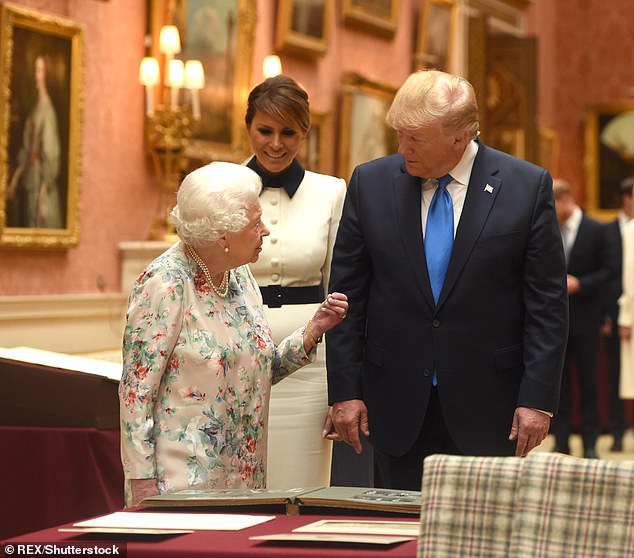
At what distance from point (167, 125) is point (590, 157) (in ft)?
37.2

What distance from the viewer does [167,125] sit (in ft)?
26.5

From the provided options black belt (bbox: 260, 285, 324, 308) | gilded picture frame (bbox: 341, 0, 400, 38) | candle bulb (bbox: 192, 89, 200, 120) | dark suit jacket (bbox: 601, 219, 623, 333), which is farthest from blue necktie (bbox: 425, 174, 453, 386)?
gilded picture frame (bbox: 341, 0, 400, 38)

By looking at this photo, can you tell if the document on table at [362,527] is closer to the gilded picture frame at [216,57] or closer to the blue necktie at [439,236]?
the blue necktie at [439,236]

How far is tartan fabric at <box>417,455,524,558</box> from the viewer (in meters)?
2.29

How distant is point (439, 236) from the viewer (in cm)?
388

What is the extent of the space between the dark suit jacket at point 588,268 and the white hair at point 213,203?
284 inches

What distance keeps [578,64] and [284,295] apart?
1494cm

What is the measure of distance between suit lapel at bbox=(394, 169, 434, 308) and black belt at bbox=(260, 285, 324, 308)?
0.77 m

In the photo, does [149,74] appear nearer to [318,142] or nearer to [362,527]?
[318,142]

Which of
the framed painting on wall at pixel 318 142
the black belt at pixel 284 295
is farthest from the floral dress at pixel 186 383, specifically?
the framed painting on wall at pixel 318 142

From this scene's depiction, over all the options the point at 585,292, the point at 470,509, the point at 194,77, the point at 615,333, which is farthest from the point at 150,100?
the point at 615,333

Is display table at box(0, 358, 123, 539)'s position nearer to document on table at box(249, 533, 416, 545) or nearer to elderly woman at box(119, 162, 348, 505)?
elderly woman at box(119, 162, 348, 505)

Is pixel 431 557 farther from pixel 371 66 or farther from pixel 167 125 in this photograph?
pixel 371 66

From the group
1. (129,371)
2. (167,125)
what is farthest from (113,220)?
(129,371)
